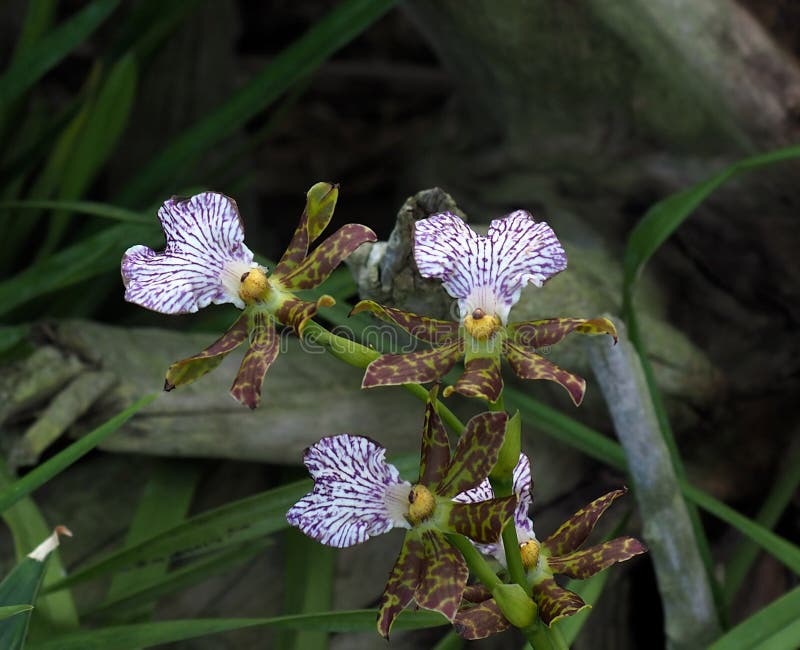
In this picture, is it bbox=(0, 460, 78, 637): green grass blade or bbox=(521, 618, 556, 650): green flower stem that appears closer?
bbox=(521, 618, 556, 650): green flower stem

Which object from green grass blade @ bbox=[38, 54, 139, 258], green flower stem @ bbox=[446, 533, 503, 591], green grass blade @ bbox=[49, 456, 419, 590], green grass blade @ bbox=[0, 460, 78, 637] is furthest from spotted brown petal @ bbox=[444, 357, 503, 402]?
green grass blade @ bbox=[38, 54, 139, 258]

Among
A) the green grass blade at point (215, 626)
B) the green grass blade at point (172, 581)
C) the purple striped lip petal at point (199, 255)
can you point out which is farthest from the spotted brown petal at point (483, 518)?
the green grass blade at point (172, 581)

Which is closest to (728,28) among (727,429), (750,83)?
(750,83)

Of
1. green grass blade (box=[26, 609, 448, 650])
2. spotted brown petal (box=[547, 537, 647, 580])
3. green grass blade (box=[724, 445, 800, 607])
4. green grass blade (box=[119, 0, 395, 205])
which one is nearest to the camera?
spotted brown petal (box=[547, 537, 647, 580])

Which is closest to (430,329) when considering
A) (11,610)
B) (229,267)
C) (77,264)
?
(229,267)

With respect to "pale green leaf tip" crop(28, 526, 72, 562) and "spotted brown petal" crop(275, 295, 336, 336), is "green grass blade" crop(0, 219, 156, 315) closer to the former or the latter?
"pale green leaf tip" crop(28, 526, 72, 562)

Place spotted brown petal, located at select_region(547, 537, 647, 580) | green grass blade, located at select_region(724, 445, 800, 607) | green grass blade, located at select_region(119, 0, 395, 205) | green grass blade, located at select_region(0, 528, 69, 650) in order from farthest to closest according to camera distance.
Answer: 1. green grass blade, located at select_region(119, 0, 395, 205)
2. green grass blade, located at select_region(724, 445, 800, 607)
3. green grass blade, located at select_region(0, 528, 69, 650)
4. spotted brown petal, located at select_region(547, 537, 647, 580)

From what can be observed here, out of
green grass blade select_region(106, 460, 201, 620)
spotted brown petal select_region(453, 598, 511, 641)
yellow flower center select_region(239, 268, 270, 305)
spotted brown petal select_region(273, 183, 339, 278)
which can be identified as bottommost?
green grass blade select_region(106, 460, 201, 620)

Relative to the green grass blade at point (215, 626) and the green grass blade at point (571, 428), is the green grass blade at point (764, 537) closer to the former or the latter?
the green grass blade at point (571, 428)
